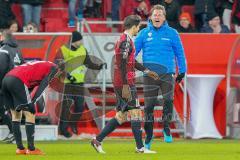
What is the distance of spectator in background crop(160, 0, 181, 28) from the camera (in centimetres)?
2288

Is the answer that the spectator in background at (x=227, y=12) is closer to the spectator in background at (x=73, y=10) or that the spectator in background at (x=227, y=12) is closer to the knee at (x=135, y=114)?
the spectator in background at (x=73, y=10)

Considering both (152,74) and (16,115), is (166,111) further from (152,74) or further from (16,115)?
(16,115)

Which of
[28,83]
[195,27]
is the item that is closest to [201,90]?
[195,27]

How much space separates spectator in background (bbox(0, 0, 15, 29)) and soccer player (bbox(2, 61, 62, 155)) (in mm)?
7956

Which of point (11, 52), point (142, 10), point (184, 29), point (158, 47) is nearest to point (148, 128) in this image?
point (158, 47)

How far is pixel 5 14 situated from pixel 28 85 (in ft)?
27.5

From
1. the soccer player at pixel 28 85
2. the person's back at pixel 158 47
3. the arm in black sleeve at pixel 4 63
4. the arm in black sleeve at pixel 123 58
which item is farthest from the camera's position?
the arm in black sleeve at pixel 4 63

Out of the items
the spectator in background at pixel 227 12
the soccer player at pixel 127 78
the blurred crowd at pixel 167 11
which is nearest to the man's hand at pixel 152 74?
the soccer player at pixel 127 78

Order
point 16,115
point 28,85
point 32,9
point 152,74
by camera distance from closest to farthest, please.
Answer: point 28,85 → point 16,115 → point 152,74 → point 32,9

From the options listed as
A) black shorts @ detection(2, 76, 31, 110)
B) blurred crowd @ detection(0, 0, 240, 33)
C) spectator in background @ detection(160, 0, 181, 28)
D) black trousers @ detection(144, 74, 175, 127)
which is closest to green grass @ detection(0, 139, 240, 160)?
black trousers @ detection(144, 74, 175, 127)

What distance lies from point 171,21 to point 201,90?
308 cm

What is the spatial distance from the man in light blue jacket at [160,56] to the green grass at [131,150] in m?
0.86

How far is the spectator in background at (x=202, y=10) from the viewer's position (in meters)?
23.4

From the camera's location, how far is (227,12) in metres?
23.8
